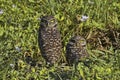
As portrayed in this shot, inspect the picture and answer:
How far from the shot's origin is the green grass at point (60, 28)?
3252 mm

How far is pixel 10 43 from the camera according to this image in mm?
3740

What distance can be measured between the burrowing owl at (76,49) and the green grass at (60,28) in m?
0.08

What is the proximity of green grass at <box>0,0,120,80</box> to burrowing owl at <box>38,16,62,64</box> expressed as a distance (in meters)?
0.09

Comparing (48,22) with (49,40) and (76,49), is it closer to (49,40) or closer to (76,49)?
(49,40)

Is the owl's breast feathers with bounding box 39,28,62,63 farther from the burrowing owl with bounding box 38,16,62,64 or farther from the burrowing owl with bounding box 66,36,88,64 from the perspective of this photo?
the burrowing owl with bounding box 66,36,88,64

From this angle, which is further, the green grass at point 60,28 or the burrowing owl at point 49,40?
the burrowing owl at point 49,40

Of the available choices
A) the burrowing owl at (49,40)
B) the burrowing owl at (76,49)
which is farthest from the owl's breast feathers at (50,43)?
the burrowing owl at (76,49)

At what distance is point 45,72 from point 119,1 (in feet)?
4.39

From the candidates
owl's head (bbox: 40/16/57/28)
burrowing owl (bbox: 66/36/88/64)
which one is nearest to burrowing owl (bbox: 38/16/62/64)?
owl's head (bbox: 40/16/57/28)

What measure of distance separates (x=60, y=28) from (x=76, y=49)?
69cm

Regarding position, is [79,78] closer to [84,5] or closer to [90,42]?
[90,42]

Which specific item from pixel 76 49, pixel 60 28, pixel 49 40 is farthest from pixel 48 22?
pixel 60 28

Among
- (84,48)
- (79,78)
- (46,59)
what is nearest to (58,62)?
(46,59)

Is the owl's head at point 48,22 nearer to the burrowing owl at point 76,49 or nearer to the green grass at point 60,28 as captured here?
the burrowing owl at point 76,49
